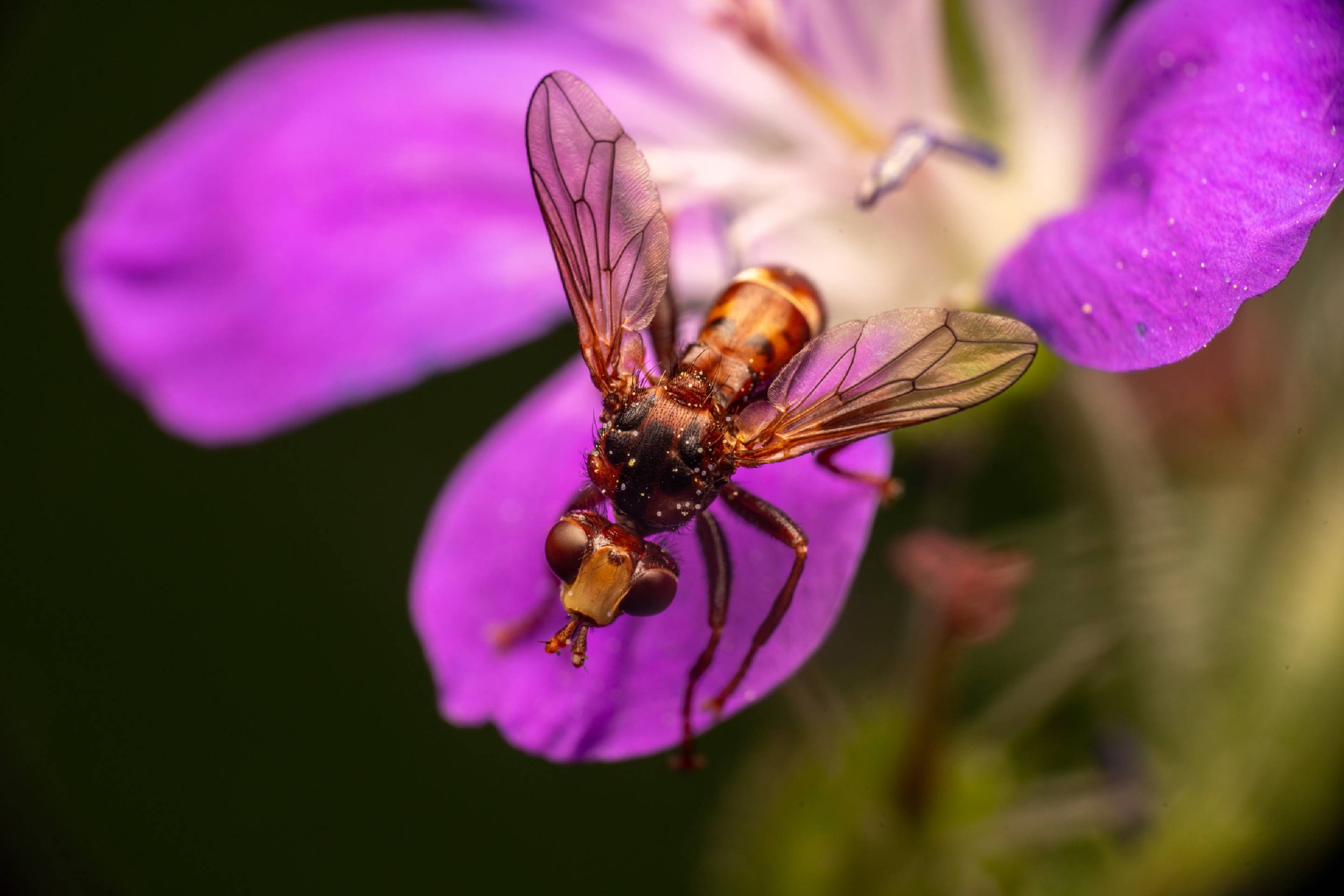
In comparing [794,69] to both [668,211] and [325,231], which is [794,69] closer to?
[668,211]

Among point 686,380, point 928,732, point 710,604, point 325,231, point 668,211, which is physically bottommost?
point 928,732

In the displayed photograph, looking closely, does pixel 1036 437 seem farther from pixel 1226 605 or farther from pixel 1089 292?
pixel 1089 292

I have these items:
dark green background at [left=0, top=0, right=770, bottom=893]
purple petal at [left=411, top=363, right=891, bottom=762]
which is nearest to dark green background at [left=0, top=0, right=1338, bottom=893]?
dark green background at [left=0, top=0, right=770, bottom=893]

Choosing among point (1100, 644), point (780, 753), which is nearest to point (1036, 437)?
point (1100, 644)

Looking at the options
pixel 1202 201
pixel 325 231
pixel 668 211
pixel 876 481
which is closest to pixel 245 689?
pixel 325 231

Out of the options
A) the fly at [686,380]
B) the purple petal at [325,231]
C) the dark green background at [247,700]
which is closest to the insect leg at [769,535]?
the fly at [686,380]

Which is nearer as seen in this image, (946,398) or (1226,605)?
(946,398)
